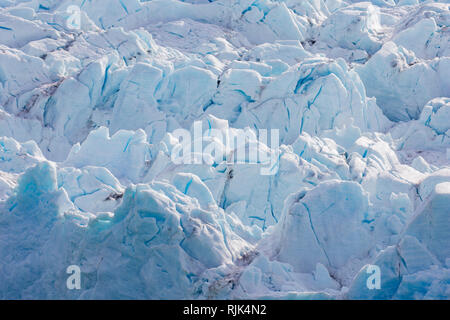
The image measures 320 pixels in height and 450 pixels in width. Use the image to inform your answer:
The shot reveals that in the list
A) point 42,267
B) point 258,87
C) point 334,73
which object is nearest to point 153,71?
point 258,87

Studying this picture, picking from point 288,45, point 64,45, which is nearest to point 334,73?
point 288,45

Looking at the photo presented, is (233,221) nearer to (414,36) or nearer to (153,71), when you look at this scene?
(153,71)

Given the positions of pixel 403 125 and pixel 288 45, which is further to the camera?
pixel 288 45

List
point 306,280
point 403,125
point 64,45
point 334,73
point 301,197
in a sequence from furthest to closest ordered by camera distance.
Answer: point 64,45 → point 403,125 → point 334,73 → point 301,197 → point 306,280
